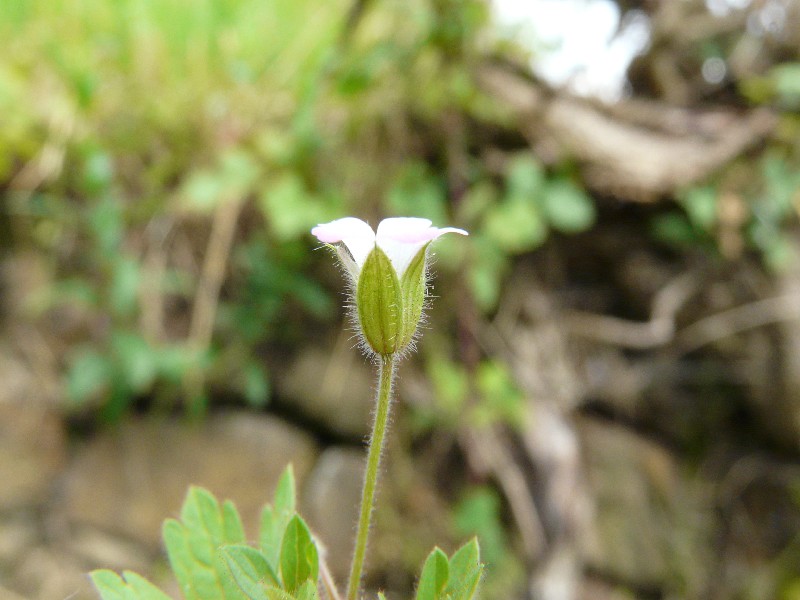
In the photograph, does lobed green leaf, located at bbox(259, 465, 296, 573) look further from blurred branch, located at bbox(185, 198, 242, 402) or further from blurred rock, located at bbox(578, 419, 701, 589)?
blurred rock, located at bbox(578, 419, 701, 589)

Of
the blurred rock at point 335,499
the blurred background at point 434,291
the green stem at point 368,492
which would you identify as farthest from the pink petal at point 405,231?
the blurred rock at point 335,499

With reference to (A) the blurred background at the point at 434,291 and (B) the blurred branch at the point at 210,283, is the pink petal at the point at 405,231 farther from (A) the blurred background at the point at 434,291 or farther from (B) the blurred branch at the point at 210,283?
(B) the blurred branch at the point at 210,283

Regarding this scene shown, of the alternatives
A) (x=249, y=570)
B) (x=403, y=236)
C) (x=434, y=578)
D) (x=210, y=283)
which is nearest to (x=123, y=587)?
(x=249, y=570)

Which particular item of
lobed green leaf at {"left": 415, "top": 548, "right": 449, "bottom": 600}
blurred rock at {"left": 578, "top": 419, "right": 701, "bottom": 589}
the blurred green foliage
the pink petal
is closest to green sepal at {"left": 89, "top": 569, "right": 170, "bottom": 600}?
lobed green leaf at {"left": 415, "top": 548, "right": 449, "bottom": 600}

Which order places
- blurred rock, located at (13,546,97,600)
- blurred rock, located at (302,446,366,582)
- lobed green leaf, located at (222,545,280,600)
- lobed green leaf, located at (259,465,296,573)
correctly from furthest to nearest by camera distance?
blurred rock, located at (302,446,366,582) < blurred rock, located at (13,546,97,600) < lobed green leaf, located at (259,465,296,573) < lobed green leaf, located at (222,545,280,600)

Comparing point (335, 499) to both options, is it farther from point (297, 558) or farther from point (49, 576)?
point (297, 558)

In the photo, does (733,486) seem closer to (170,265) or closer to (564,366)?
(564,366)

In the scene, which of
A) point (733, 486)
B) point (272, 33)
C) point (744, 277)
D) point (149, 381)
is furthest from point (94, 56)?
point (733, 486)
